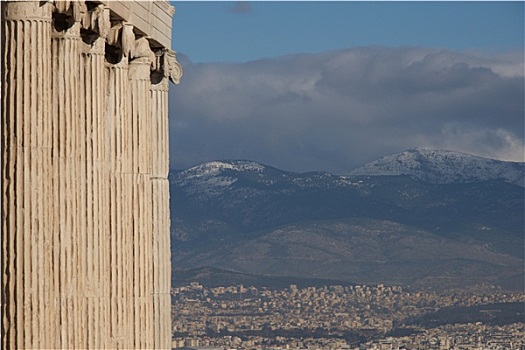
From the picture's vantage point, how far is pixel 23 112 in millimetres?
31938

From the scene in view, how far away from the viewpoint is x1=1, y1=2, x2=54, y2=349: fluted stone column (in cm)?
3173

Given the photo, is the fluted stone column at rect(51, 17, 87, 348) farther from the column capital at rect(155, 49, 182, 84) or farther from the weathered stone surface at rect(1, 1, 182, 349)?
the column capital at rect(155, 49, 182, 84)

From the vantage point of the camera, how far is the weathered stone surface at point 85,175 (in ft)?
104

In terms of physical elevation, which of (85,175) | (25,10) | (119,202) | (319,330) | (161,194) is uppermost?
(25,10)

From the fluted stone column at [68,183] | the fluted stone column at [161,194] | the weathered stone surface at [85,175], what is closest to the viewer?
the weathered stone surface at [85,175]

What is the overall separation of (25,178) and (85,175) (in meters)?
4.32

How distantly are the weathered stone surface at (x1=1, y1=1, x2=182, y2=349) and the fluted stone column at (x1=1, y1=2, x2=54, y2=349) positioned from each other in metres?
0.02

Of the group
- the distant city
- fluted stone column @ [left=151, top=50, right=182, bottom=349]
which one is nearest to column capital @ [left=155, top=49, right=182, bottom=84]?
fluted stone column @ [left=151, top=50, right=182, bottom=349]

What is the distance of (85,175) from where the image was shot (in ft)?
118

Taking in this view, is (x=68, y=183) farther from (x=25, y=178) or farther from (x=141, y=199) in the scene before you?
(x=141, y=199)

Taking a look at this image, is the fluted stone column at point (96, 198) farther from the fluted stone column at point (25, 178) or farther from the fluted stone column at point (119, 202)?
the fluted stone column at point (25, 178)

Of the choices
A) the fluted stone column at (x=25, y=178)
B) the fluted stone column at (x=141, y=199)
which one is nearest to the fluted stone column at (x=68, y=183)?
the fluted stone column at (x=25, y=178)

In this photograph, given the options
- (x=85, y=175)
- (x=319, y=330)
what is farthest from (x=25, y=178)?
(x=319, y=330)

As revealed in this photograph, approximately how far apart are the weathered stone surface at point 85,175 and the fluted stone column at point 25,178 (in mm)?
19
